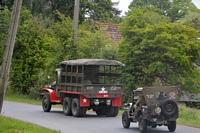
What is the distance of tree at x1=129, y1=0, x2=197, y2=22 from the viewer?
234 ft

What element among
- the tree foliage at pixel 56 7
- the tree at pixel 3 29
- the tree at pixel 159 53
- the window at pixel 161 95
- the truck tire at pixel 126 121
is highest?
the tree foliage at pixel 56 7

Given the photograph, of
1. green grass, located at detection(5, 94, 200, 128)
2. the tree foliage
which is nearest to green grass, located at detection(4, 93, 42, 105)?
green grass, located at detection(5, 94, 200, 128)

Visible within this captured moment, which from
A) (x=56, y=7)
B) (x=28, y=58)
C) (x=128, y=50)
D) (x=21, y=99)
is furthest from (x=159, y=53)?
(x=56, y=7)

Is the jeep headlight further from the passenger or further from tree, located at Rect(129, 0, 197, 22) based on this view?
tree, located at Rect(129, 0, 197, 22)

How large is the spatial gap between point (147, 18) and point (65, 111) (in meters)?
8.65

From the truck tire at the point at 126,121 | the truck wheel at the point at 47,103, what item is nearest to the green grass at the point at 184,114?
the truck tire at the point at 126,121

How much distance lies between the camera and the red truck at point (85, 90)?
72.0 feet

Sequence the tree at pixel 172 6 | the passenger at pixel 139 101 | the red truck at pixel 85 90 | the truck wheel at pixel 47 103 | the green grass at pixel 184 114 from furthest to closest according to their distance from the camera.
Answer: the tree at pixel 172 6 → the truck wheel at pixel 47 103 → the red truck at pixel 85 90 → the green grass at pixel 184 114 → the passenger at pixel 139 101

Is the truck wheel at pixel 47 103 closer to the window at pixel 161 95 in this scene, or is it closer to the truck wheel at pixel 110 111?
the truck wheel at pixel 110 111

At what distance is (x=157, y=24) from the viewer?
27.3 m

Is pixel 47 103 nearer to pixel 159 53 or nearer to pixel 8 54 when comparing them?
pixel 159 53

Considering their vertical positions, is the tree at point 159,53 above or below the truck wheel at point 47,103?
above

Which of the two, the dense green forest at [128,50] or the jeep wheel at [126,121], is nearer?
the jeep wheel at [126,121]

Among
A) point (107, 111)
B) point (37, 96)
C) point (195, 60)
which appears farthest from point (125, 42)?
point (37, 96)
